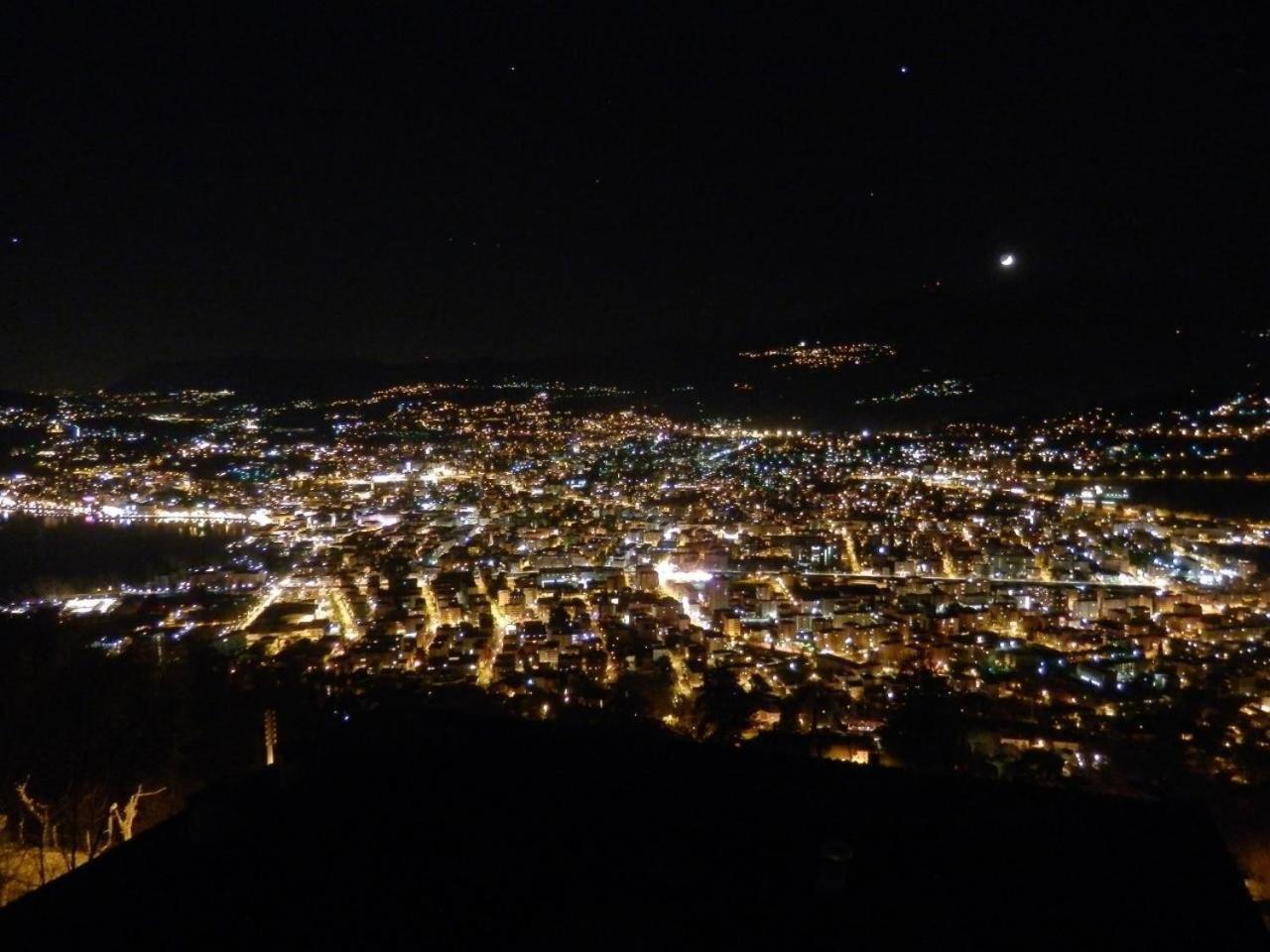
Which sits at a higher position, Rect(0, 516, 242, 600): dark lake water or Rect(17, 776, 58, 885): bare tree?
Rect(0, 516, 242, 600): dark lake water

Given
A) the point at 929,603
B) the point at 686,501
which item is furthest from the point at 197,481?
the point at 929,603

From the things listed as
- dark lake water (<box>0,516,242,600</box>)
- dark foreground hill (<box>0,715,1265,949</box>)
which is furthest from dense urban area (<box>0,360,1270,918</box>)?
dark foreground hill (<box>0,715,1265,949</box>)

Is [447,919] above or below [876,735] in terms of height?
above

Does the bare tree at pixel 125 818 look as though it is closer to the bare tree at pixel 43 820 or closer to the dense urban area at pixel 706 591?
the dense urban area at pixel 706 591

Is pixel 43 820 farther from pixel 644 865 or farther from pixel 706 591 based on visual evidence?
pixel 706 591

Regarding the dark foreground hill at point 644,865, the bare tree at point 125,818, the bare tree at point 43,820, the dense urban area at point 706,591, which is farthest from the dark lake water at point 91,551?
the dark foreground hill at point 644,865

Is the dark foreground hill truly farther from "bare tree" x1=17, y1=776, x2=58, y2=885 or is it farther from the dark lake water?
the dark lake water

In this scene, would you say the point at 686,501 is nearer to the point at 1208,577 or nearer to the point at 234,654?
the point at 1208,577
